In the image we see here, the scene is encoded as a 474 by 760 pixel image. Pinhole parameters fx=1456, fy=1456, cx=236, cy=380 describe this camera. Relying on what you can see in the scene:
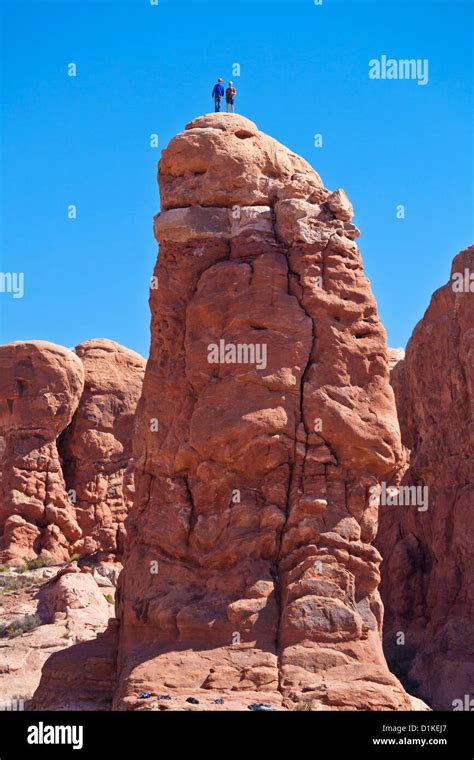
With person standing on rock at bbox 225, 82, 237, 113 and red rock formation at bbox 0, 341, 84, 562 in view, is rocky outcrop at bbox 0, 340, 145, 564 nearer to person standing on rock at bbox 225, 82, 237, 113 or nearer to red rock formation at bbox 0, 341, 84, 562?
red rock formation at bbox 0, 341, 84, 562

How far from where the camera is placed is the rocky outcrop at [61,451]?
33562 mm

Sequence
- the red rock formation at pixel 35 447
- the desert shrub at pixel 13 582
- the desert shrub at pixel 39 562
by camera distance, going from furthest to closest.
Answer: the red rock formation at pixel 35 447 < the desert shrub at pixel 39 562 < the desert shrub at pixel 13 582

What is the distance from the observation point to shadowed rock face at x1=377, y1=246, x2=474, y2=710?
25125mm

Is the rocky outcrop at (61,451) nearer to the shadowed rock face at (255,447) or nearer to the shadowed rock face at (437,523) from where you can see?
the shadowed rock face at (437,523)

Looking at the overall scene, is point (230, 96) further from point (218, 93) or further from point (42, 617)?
point (42, 617)

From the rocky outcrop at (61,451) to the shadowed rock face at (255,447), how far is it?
45.7ft

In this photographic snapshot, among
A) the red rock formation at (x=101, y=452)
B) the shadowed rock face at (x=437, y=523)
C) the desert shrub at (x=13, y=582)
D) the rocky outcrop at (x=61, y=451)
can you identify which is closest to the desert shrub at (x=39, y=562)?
the rocky outcrop at (x=61, y=451)

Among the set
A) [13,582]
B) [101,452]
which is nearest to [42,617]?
[13,582]

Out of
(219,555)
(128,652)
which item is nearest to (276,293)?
(219,555)

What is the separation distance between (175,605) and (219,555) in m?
0.83

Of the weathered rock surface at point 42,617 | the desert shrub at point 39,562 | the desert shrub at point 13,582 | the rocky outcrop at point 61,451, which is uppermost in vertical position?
the rocky outcrop at point 61,451

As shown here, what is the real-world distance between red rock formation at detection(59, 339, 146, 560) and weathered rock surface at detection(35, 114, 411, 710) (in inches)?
A: 604
